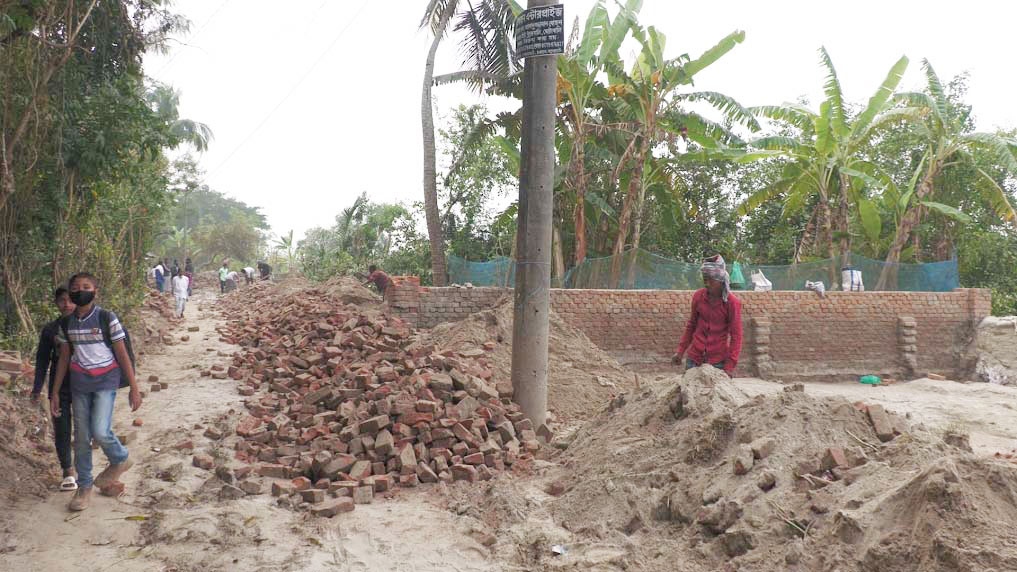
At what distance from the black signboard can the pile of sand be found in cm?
309

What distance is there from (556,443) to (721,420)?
185 cm

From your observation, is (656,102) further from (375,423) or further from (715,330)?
(375,423)

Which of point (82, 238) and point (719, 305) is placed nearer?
point (719, 305)

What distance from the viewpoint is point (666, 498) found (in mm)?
4445

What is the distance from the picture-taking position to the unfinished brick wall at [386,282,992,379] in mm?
10977

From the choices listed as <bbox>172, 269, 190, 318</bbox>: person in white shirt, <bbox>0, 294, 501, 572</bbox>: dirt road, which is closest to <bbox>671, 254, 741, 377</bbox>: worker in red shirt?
<bbox>0, 294, 501, 572</bbox>: dirt road

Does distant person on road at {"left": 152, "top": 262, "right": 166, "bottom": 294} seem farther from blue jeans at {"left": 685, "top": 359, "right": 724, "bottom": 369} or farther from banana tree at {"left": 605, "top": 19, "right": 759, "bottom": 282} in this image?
blue jeans at {"left": 685, "top": 359, "right": 724, "bottom": 369}

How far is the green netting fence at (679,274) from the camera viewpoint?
12.2 m

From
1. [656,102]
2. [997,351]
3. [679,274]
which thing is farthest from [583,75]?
[997,351]

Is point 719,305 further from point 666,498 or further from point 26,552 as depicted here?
point 26,552

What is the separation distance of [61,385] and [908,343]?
1316cm

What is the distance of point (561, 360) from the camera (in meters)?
9.43

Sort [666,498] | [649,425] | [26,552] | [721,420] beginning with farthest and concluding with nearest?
[649,425] < [721,420] < [666,498] < [26,552]

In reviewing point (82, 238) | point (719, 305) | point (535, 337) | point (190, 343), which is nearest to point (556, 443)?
point (535, 337)
